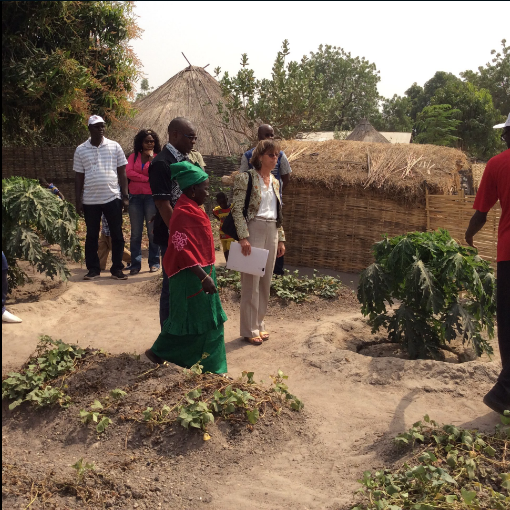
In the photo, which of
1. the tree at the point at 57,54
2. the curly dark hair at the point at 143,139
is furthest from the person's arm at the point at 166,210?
the curly dark hair at the point at 143,139

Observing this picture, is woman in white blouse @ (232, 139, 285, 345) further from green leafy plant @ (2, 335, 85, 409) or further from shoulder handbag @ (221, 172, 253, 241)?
green leafy plant @ (2, 335, 85, 409)

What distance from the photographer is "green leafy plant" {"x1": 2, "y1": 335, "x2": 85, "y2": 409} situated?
153 inches

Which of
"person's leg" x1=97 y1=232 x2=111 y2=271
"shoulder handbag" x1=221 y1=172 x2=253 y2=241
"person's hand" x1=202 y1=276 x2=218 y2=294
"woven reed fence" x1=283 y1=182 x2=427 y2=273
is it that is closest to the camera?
"person's hand" x1=202 y1=276 x2=218 y2=294

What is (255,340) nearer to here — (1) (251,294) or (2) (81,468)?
(1) (251,294)

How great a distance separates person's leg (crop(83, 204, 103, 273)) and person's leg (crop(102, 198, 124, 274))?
11 cm

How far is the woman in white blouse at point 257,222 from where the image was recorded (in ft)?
16.6

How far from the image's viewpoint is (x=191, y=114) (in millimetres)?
15773

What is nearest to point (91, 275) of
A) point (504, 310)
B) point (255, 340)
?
point (255, 340)

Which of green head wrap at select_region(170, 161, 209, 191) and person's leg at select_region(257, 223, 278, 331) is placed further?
person's leg at select_region(257, 223, 278, 331)

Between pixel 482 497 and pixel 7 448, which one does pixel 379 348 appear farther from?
pixel 7 448

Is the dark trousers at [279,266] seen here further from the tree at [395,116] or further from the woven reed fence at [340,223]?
the tree at [395,116]

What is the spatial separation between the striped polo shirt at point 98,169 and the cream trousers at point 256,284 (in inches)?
106

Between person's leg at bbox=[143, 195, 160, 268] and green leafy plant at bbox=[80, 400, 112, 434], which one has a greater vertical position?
person's leg at bbox=[143, 195, 160, 268]

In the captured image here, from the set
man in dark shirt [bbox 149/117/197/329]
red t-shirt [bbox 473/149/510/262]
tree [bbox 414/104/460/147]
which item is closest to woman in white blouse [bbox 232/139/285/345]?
man in dark shirt [bbox 149/117/197/329]
